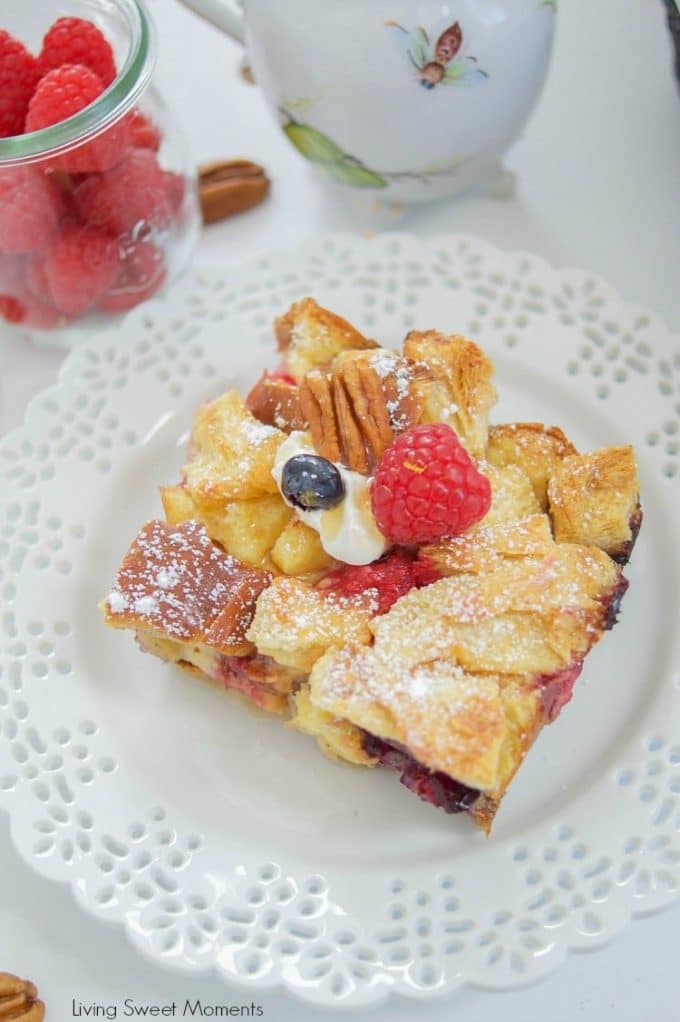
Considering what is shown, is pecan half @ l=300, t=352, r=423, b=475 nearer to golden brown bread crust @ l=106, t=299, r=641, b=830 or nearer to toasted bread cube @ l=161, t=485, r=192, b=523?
golden brown bread crust @ l=106, t=299, r=641, b=830

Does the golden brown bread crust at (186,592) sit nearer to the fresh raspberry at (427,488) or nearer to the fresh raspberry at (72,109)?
the fresh raspberry at (427,488)

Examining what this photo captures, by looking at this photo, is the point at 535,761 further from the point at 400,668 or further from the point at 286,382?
the point at 286,382

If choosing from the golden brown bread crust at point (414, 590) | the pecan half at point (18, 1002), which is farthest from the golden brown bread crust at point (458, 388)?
the pecan half at point (18, 1002)

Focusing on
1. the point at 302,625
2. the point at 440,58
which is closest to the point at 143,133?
the point at 440,58

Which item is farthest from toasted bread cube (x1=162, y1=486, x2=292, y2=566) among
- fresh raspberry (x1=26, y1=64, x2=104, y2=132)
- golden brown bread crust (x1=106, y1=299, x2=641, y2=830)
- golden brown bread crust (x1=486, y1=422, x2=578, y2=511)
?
fresh raspberry (x1=26, y1=64, x2=104, y2=132)

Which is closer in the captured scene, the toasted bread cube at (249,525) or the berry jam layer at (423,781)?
the berry jam layer at (423,781)

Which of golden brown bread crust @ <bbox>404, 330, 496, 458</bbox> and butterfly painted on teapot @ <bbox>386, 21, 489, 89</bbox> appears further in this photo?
butterfly painted on teapot @ <bbox>386, 21, 489, 89</bbox>

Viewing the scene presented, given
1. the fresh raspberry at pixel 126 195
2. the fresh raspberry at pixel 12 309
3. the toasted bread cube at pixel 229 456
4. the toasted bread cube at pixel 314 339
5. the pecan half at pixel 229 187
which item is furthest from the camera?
the pecan half at pixel 229 187
